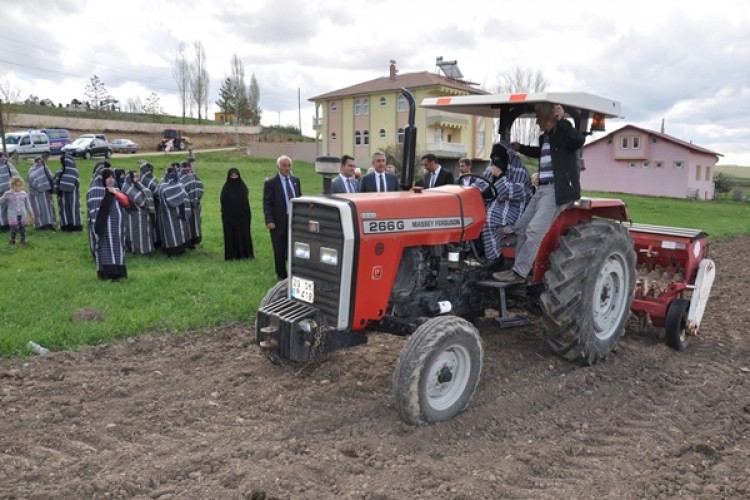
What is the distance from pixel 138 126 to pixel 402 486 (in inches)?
1909

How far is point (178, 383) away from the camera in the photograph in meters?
5.00

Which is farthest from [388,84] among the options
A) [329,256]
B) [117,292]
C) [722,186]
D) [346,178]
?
[329,256]

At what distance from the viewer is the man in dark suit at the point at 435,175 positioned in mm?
8414

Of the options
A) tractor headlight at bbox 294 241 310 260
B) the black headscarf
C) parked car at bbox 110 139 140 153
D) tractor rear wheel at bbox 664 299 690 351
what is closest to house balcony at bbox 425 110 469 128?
parked car at bbox 110 139 140 153

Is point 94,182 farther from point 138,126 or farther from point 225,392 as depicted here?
point 138,126

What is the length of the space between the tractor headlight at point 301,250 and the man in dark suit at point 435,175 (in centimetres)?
407

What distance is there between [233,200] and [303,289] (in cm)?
622

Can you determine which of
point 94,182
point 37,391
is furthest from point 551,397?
point 94,182

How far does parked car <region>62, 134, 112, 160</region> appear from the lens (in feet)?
107

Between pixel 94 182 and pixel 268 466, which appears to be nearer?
pixel 268 466

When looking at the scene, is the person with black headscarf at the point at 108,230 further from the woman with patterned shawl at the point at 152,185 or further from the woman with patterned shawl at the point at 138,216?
the woman with patterned shawl at the point at 152,185

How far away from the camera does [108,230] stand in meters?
8.42

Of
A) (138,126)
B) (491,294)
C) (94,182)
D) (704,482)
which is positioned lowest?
(704,482)

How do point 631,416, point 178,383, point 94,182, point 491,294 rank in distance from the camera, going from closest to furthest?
point 631,416 < point 178,383 < point 491,294 < point 94,182
